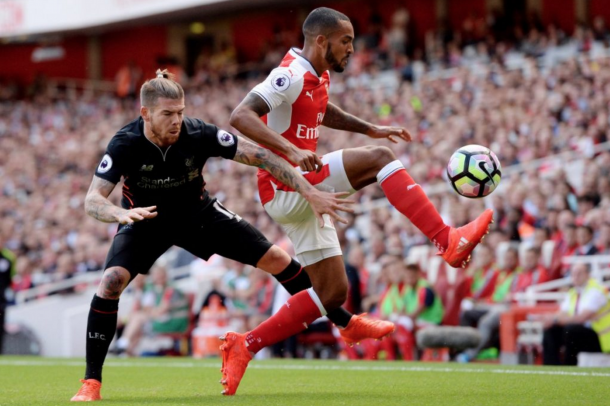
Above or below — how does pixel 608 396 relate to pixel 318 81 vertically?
below

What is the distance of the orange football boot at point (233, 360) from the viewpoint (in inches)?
243

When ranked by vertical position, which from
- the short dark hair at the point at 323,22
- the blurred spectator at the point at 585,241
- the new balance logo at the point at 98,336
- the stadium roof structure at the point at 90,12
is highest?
the stadium roof structure at the point at 90,12

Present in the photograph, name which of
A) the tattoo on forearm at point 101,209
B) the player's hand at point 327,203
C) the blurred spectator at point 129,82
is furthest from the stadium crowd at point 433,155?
the tattoo on forearm at point 101,209

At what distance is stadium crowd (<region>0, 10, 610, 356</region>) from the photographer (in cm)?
1194

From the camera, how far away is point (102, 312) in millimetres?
6094

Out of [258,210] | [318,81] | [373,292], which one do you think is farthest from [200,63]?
[318,81]

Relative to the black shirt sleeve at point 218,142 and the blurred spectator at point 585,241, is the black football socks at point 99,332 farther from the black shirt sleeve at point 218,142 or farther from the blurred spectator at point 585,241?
the blurred spectator at point 585,241

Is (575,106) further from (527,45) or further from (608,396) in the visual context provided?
(608,396)

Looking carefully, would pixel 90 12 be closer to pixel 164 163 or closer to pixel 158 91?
pixel 164 163

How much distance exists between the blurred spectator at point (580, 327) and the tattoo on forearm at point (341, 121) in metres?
3.77

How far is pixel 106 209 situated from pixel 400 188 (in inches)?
71.4

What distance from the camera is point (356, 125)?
22.8 ft

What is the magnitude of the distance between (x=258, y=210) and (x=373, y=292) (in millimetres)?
4058

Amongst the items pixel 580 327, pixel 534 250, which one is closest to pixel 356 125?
pixel 580 327
